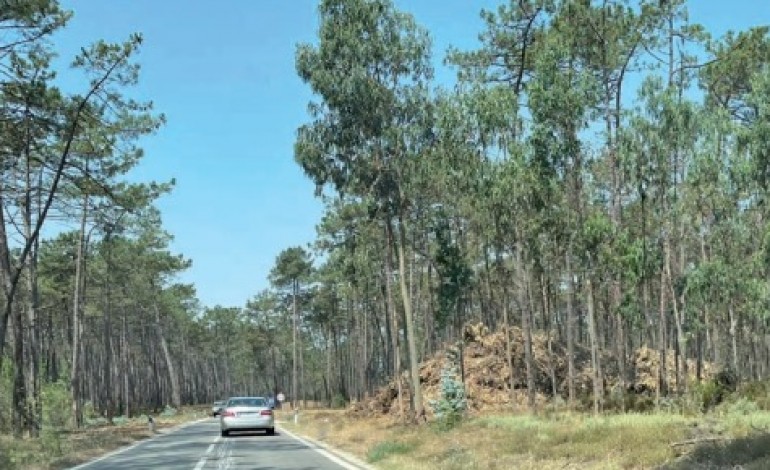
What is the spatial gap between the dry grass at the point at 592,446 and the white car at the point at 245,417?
11.3m

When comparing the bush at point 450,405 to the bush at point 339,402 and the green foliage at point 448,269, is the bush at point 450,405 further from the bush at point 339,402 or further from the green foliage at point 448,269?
the bush at point 339,402

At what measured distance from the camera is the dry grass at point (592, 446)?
11.5 meters

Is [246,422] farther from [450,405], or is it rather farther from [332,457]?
[332,457]

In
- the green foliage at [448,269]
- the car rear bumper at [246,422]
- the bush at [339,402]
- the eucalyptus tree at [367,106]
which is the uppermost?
the eucalyptus tree at [367,106]

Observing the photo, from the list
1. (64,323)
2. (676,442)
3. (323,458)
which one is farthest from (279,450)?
(64,323)

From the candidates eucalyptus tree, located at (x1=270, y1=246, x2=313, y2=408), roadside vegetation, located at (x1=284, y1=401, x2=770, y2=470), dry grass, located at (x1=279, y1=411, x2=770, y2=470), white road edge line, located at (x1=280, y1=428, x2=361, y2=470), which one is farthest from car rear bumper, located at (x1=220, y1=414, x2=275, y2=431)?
eucalyptus tree, located at (x1=270, y1=246, x2=313, y2=408)

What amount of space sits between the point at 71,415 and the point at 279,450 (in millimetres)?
19473

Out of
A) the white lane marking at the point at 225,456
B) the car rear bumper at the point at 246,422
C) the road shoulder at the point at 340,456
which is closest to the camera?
the road shoulder at the point at 340,456

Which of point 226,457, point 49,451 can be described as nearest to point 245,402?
point 49,451

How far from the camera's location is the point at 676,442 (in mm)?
12945

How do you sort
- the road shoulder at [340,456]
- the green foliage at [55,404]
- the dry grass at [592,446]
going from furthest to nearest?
the green foliage at [55,404]
the road shoulder at [340,456]
the dry grass at [592,446]

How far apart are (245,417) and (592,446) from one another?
63.8 feet

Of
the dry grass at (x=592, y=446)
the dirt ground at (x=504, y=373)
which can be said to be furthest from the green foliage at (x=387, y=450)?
the dirt ground at (x=504, y=373)

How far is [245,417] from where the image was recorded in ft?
102
